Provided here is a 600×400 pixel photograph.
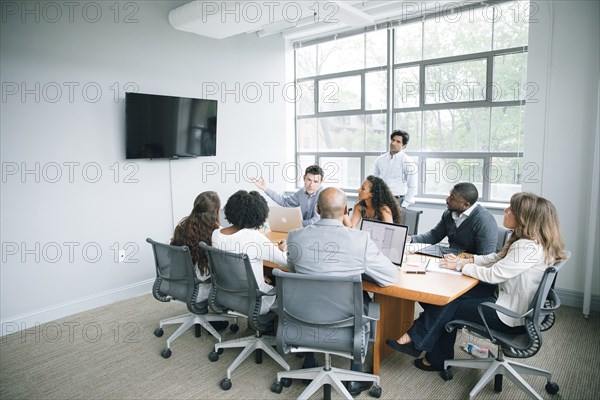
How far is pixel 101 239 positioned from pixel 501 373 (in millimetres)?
3550

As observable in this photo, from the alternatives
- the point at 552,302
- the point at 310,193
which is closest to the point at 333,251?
the point at 552,302

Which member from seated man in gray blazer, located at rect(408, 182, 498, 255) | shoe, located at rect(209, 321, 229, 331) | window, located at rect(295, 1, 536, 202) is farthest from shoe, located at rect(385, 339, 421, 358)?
window, located at rect(295, 1, 536, 202)

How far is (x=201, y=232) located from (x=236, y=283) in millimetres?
543

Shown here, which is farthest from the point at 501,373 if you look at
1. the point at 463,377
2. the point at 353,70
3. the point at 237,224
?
the point at 353,70

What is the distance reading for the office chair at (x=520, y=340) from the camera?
230 cm

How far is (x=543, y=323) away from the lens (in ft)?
8.21

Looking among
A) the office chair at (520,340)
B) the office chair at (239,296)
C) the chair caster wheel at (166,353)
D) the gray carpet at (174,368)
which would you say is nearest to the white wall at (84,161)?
the gray carpet at (174,368)

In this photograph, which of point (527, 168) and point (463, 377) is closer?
point (463, 377)

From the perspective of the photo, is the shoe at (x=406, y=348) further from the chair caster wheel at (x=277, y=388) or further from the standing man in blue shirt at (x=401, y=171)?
the standing man in blue shirt at (x=401, y=171)

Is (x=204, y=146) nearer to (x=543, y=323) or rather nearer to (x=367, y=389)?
(x=367, y=389)

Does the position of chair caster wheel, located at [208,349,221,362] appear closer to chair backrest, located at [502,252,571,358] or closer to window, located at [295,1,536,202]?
chair backrest, located at [502,252,571,358]

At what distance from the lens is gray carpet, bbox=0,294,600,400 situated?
269 centimetres

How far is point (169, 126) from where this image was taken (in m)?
4.52

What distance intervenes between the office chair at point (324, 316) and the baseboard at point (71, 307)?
100 inches
